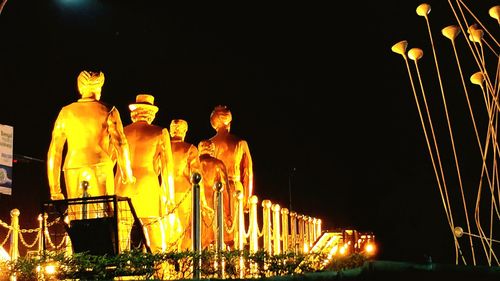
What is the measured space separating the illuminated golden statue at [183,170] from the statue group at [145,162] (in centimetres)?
1

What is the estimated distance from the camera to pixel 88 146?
8484 mm

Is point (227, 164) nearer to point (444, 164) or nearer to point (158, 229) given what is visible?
point (158, 229)

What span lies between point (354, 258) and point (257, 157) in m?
11.4

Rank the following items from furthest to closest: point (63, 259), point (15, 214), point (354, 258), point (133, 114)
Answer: point (133, 114)
point (15, 214)
point (354, 258)
point (63, 259)

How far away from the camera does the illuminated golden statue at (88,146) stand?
8.44 metres

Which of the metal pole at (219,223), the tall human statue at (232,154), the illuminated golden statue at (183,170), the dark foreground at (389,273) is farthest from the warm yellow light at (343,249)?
the dark foreground at (389,273)

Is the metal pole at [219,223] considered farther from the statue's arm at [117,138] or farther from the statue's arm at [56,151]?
the statue's arm at [56,151]

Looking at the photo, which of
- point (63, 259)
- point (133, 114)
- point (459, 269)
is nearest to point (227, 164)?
point (133, 114)

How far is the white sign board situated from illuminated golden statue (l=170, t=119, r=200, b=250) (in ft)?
8.26

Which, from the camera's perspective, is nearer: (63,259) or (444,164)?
(63,259)

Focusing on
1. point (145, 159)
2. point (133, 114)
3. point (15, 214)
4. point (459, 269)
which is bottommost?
point (459, 269)

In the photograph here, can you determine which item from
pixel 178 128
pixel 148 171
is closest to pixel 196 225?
pixel 148 171

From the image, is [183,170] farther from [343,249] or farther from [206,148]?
[343,249]

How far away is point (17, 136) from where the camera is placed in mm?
14617
